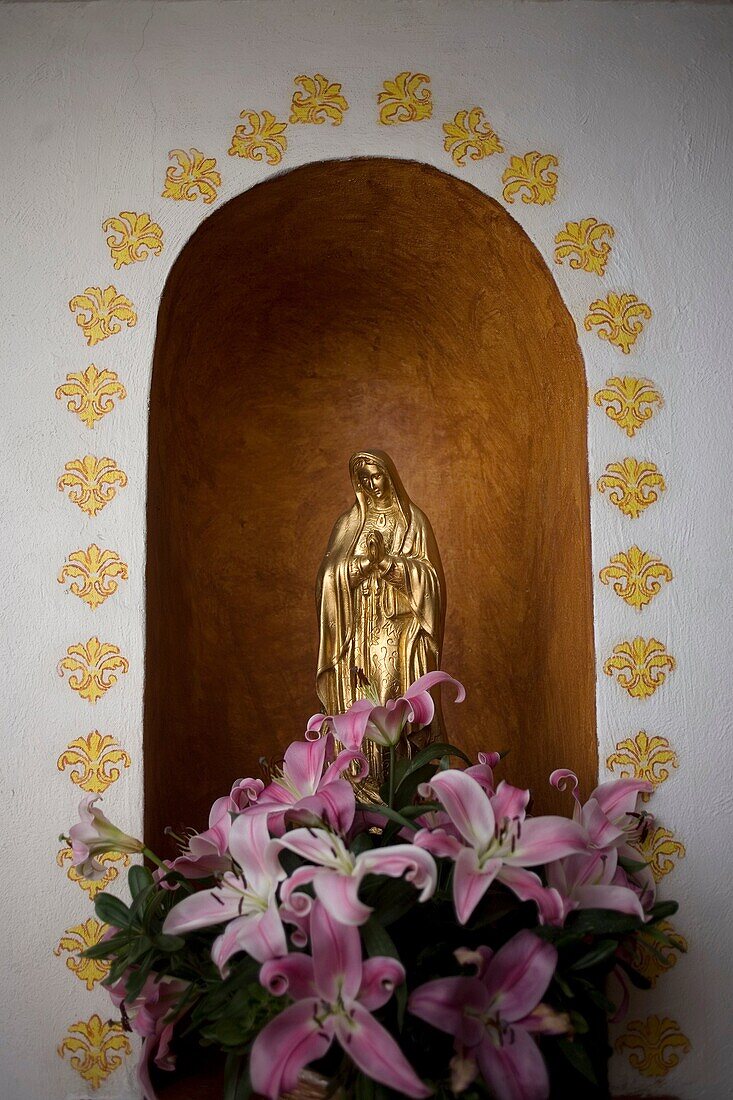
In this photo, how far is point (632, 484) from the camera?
5.34 feet

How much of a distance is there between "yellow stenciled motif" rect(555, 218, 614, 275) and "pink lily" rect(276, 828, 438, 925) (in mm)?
1114

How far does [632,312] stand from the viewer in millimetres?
1683

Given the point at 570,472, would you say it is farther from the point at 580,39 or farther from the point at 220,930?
the point at 220,930

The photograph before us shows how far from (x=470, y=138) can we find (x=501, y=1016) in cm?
145

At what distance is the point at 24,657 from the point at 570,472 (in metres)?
1.00

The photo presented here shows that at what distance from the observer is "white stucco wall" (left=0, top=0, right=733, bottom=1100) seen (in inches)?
59.9

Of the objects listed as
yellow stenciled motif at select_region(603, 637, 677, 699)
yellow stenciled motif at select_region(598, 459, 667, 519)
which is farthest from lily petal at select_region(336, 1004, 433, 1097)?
yellow stenciled motif at select_region(598, 459, 667, 519)

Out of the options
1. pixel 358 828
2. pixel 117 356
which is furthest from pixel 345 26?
pixel 358 828

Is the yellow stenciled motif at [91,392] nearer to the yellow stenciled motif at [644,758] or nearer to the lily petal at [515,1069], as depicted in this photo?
the yellow stenciled motif at [644,758]

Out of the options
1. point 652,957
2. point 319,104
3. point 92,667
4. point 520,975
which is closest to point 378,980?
point 520,975

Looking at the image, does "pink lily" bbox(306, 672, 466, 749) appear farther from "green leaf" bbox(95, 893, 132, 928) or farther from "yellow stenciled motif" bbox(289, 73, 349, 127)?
"yellow stenciled motif" bbox(289, 73, 349, 127)

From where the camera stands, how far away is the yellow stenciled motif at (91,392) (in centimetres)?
168

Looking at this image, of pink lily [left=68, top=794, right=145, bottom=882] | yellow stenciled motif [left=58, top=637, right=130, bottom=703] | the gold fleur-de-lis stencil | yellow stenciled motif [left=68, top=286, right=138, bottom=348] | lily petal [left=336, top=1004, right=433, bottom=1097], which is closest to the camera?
lily petal [left=336, top=1004, right=433, bottom=1097]

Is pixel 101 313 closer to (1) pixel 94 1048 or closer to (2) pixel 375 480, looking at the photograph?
(2) pixel 375 480
